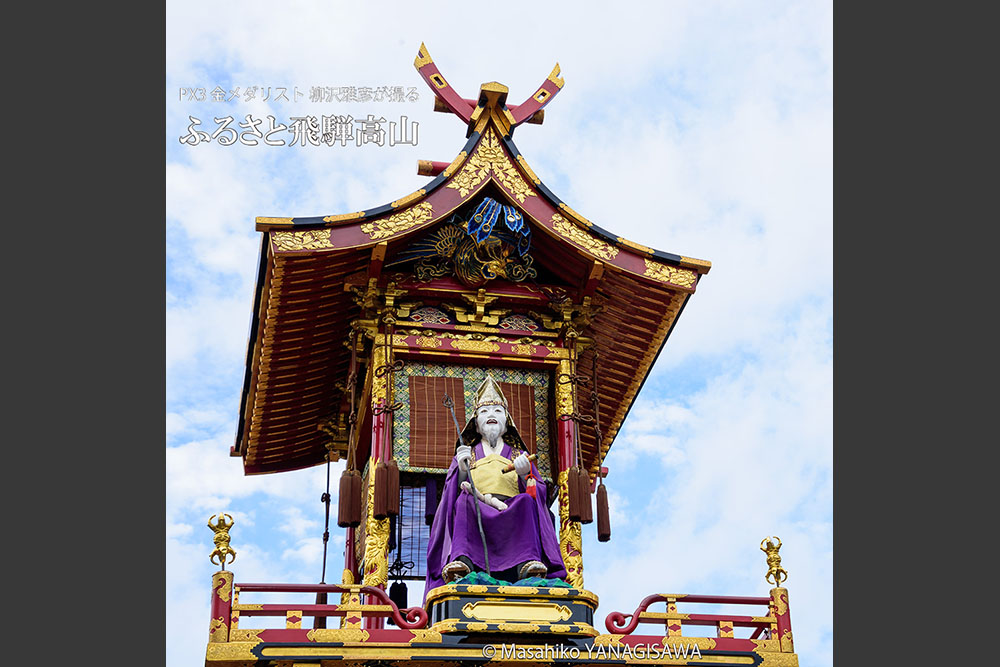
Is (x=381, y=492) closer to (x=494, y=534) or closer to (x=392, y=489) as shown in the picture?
(x=392, y=489)

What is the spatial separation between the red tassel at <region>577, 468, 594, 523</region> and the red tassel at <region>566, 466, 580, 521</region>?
0.10 feet

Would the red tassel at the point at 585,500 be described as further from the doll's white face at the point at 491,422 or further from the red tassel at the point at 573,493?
the doll's white face at the point at 491,422

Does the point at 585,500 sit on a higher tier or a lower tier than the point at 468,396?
lower

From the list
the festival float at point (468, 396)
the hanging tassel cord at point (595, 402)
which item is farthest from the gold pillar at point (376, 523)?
the hanging tassel cord at point (595, 402)

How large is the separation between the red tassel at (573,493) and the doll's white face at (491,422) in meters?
0.77

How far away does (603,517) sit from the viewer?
42.0 ft

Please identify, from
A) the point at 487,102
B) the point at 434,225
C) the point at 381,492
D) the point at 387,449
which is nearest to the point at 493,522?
the point at 381,492

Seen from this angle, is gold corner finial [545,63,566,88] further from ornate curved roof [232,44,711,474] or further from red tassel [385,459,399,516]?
red tassel [385,459,399,516]

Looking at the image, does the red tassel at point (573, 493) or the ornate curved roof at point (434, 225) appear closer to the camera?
the red tassel at point (573, 493)

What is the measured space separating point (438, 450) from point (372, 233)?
2.19m

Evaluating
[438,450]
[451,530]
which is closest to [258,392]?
[438,450]

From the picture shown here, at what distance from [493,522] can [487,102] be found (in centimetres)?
442

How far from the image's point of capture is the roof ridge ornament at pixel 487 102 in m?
14.2

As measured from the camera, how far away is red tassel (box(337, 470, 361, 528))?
12781 millimetres
